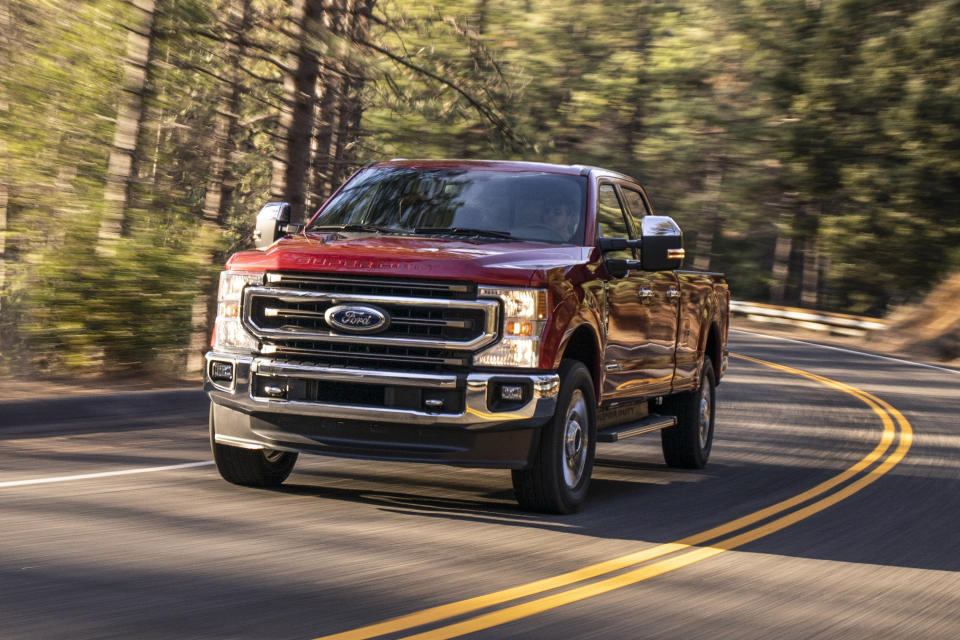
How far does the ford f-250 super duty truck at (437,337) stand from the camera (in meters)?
7.75

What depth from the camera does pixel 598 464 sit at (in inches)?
450

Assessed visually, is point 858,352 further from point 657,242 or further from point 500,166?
point 657,242

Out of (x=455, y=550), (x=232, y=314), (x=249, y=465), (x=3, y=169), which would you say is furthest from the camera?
(x=3, y=169)

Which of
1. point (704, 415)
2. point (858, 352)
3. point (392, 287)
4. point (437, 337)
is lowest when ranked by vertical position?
point (704, 415)

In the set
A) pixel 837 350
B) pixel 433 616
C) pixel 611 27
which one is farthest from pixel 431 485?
pixel 611 27

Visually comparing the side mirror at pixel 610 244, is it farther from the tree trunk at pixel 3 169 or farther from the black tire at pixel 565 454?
the tree trunk at pixel 3 169

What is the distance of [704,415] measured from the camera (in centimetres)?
1197

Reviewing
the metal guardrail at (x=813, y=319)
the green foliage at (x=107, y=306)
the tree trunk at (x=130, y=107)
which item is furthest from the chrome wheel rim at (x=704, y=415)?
the metal guardrail at (x=813, y=319)

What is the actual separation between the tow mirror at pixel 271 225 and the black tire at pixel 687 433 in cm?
388

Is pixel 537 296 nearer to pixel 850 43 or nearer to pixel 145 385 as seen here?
pixel 145 385

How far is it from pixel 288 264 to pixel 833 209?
35.2 m

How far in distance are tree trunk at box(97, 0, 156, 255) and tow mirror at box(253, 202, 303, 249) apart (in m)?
6.22

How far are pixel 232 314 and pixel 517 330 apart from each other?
5.86 feet

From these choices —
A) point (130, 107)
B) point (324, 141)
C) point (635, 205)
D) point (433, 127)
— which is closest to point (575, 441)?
point (635, 205)
